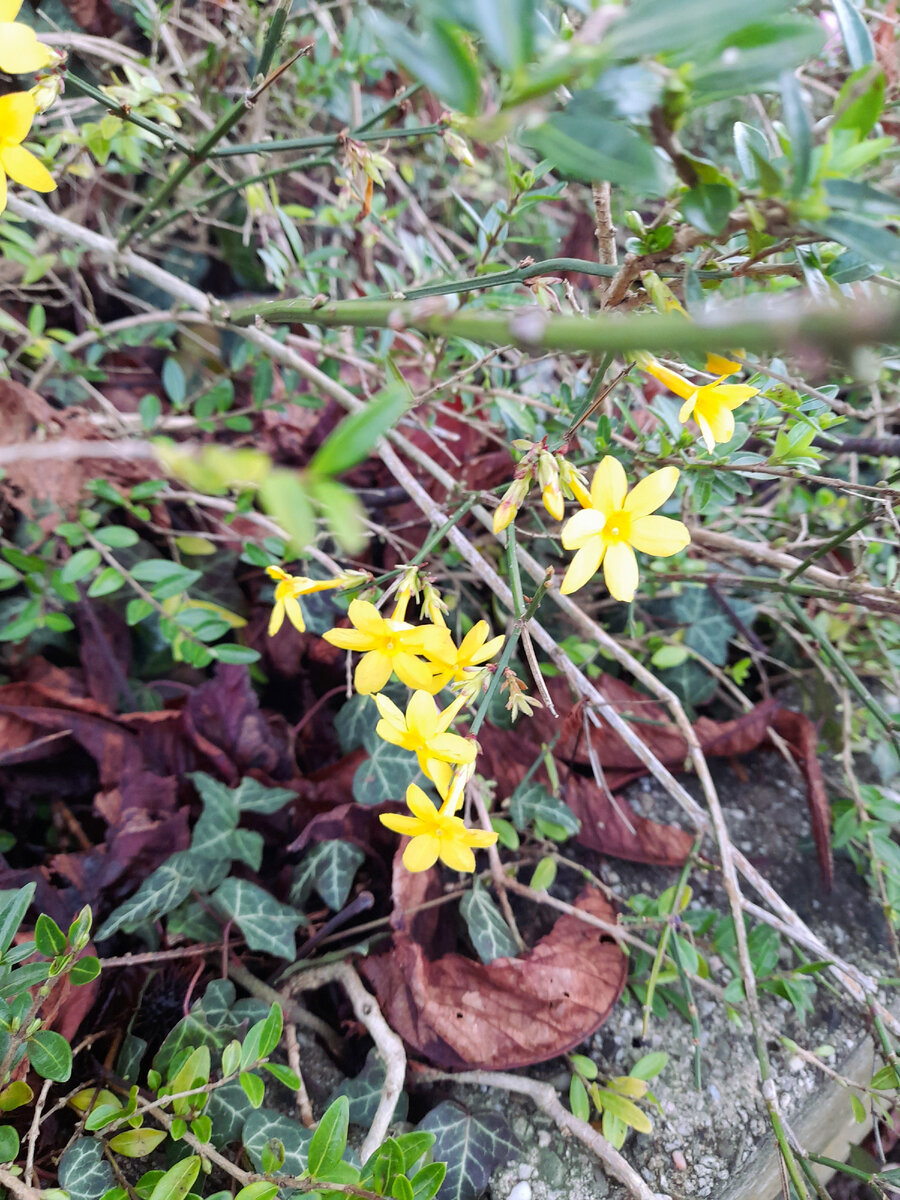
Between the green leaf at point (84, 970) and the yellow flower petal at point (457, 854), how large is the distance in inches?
20.0

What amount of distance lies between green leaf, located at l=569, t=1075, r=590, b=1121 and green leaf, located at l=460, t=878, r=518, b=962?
21cm

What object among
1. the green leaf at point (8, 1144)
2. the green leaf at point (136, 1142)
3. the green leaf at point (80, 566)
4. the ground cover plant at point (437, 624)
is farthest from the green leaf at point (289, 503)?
the green leaf at point (80, 566)

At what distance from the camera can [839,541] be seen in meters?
1.05

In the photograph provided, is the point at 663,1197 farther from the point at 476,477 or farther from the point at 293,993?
the point at 476,477

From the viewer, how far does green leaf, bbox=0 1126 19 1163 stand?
2.75 feet

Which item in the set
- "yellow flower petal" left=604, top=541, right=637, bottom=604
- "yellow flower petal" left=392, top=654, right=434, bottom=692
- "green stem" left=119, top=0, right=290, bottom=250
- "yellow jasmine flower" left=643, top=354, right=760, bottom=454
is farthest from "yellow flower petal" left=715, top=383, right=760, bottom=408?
"green stem" left=119, top=0, right=290, bottom=250

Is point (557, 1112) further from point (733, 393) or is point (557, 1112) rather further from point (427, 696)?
point (733, 393)

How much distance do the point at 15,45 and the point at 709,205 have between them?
700 mm

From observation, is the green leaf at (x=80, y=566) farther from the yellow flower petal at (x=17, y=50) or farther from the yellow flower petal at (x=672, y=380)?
the yellow flower petal at (x=672, y=380)

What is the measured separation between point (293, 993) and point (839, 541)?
1182 mm

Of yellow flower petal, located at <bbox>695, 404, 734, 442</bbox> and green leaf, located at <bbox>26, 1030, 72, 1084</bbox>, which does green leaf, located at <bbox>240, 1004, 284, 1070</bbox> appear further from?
yellow flower petal, located at <bbox>695, 404, 734, 442</bbox>

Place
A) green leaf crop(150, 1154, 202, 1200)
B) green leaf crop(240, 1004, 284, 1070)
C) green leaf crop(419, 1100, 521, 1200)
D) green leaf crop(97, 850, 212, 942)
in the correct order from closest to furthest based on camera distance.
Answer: green leaf crop(150, 1154, 202, 1200), green leaf crop(240, 1004, 284, 1070), green leaf crop(419, 1100, 521, 1200), green leaf crop(97, 850, 212, 942)

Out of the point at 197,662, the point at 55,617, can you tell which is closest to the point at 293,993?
the point at 197,662

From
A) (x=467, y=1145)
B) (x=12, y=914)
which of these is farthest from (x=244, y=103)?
(x=467, y=1145)
